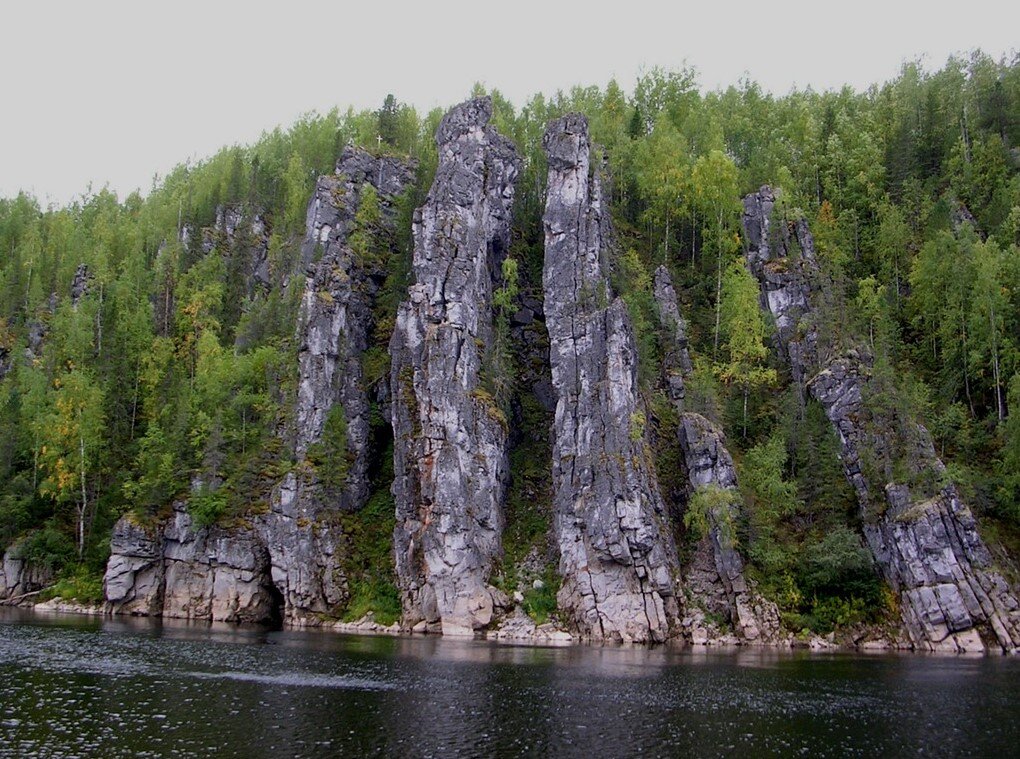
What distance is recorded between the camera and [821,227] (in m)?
92.1

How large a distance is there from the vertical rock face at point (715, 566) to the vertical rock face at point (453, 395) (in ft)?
54.6

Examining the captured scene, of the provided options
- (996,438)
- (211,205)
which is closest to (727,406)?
(996,438)

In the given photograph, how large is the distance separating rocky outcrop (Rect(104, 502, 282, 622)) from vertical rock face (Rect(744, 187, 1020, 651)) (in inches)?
2117

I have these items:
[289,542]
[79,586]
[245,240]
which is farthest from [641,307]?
[79,586]

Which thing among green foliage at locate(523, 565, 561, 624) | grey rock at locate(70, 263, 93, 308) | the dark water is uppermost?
grey rock at locate(70, 263, 93, 308)

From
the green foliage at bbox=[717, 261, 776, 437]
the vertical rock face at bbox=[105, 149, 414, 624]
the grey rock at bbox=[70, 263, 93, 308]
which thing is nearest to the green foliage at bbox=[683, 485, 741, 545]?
the green foliage at bbox=[717, 261, 776, 437]

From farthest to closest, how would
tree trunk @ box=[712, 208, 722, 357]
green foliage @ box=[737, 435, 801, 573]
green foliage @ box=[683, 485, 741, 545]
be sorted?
tree trunk @ box=[712, 208, 722, 357]
green foliage @ box=[683, 485, 741, 545]
green foliage @ box=[737, 435, 801, 573]

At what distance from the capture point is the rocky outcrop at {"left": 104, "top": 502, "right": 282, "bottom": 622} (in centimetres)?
7650

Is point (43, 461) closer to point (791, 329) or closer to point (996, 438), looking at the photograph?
point (791, 329)

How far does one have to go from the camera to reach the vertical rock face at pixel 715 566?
210 ft

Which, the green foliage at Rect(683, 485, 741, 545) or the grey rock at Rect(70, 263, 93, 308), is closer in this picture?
the green foliage at Rect(683, 485, 741, 545)

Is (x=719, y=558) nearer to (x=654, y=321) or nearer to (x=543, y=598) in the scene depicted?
(x=543, y=598)

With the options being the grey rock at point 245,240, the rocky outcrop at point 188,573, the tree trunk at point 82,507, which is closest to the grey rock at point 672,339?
the rocky outcrop at point 188,573

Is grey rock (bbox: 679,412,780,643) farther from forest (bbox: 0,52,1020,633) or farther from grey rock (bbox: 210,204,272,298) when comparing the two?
grey rock (bbox: 210,204,272,298)
